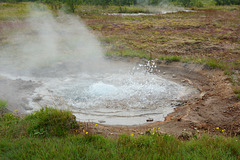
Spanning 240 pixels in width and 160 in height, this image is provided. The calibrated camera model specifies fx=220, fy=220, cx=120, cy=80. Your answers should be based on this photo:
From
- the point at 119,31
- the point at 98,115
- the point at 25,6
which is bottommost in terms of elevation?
the point at 98,115

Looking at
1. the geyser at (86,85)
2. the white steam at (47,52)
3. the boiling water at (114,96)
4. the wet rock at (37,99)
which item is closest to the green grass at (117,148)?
the geyser at (86,85)

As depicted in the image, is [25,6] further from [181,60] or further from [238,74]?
[238,74]

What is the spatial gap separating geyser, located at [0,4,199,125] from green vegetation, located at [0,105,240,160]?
2.09 ft

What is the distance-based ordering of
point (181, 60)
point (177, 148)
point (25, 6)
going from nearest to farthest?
point (177, 148)
point (181, 60)
point (25, 6)

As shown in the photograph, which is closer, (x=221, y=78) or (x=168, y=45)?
(x=221, y=78)

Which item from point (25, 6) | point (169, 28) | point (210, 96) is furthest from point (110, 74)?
point (25, 6)

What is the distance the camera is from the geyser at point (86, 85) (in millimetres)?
4812

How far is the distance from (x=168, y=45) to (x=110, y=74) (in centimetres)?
476

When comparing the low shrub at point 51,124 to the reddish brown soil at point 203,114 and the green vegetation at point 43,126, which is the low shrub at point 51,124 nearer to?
the green vegetation at point 43,126

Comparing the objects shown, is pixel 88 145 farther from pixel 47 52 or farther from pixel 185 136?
pixel 47 52

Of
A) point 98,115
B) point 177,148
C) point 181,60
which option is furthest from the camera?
point 181,60

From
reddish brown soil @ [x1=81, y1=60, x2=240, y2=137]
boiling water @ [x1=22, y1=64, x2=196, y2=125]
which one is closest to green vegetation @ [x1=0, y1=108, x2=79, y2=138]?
reddish brown soil @ [x1=81, y1=60, x2=240, y2=137]

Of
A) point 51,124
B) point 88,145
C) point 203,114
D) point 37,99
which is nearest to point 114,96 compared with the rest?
point 37,99

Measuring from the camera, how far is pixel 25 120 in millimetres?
3547
